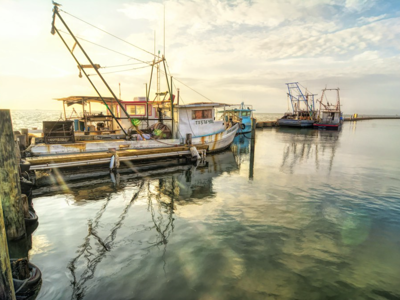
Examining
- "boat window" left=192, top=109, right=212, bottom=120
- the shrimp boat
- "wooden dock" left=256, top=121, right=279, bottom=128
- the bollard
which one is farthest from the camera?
"wooden dock" left=256, top=121, right=279, bottom=128

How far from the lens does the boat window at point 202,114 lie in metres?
18.0

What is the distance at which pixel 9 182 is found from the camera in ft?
17.2

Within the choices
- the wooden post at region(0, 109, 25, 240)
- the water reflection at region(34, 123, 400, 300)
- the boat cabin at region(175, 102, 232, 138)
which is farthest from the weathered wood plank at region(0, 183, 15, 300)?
the boat cabin at region(175, 102, 232, 138)

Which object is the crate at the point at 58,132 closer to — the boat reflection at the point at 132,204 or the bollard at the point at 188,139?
the boat reflection at the point at 132,204

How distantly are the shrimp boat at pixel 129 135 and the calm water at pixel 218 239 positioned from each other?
5.15ft

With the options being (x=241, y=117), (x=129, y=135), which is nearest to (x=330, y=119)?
(x=241, y=117)

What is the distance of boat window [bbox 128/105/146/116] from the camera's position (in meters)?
20.9

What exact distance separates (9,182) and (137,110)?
16.6m

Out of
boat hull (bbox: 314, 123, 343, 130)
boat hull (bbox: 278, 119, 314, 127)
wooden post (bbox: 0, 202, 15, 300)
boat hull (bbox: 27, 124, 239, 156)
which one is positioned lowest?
wooden post (bbox: 0, 202, 15, 300)

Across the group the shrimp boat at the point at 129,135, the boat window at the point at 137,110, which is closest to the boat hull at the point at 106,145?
the shrimp boat at the point at 129,135

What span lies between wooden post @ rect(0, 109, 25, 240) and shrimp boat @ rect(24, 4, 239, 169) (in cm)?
648

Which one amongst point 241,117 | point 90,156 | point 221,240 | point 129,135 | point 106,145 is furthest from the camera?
point 241,117

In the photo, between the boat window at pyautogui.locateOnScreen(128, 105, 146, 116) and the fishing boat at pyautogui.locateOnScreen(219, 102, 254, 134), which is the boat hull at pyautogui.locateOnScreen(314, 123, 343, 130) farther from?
the boat window at pyautogui.locateOnScreen(128, 105, 146, 116)

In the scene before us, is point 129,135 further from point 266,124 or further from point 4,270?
point 266,124
